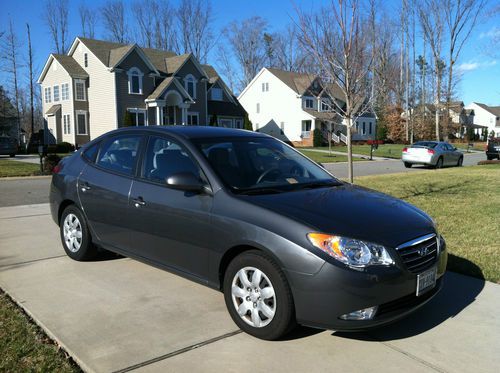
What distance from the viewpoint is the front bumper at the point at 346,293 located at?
10.1ft

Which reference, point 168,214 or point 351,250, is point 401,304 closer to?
point 351,250

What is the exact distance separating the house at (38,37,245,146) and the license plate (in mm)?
31937

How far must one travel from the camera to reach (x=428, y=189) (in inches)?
452

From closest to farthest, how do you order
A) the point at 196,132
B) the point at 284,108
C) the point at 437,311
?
the point at 437,311, the point at 196,132, the point at 284,108

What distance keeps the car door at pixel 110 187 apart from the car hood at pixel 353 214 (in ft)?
5.29

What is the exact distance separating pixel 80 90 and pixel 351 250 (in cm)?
3647

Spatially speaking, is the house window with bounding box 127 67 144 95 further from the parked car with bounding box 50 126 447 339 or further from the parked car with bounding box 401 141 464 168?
the parked car with bounding box 50 126 447 339

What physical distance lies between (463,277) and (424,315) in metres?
1.26

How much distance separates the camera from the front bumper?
3072 mm

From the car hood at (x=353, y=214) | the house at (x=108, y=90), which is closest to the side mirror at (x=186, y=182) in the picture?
the car hood at (x=353, y=214)

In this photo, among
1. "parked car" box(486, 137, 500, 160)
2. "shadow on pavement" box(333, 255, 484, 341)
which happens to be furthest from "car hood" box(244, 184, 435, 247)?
"parked car" box(486, 137, 500, 160)

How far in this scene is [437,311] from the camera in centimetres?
401

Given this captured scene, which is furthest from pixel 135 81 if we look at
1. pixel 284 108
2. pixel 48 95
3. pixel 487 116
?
pixel 487 116

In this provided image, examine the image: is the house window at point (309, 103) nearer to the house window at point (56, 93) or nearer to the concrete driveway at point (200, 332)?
the house window at point (56, 93)
